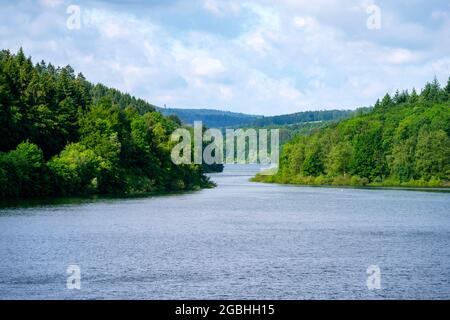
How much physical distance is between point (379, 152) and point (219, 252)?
118 metres

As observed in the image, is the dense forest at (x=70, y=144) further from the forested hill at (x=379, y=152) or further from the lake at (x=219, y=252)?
the forested hill at (x=379, y=152)

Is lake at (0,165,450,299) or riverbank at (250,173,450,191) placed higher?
riverbank at (250,173,450,191)

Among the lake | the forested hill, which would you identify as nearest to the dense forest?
the lake

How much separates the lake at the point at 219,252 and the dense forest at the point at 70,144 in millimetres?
13977

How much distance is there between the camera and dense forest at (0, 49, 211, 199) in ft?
304

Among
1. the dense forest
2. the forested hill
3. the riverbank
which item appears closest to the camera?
the dense forest

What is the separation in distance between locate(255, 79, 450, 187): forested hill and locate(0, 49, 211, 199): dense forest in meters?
40.9

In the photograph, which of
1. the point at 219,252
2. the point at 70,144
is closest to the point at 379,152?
the point at 70,144

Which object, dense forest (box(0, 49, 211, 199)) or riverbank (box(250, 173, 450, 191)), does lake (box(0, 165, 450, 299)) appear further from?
riverbank (box(250, 173, 450, 191))

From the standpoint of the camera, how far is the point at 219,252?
160ft

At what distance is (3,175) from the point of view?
83.3m

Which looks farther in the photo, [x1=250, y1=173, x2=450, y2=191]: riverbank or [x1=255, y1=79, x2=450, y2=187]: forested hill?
[x1=255, y1=79, x2=450, y2=187]: forested hill

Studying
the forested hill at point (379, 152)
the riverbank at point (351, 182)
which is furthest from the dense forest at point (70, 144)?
the forested hill at point (379, 152)

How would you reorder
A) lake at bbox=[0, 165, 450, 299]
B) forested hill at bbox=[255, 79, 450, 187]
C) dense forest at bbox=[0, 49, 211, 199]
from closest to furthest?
lake at bbox=[0, 165, 450, 299] < dense forest at bbox=[0, 49, 211, 199] < forested hill at bbox=[255, 79, 450, 187]
